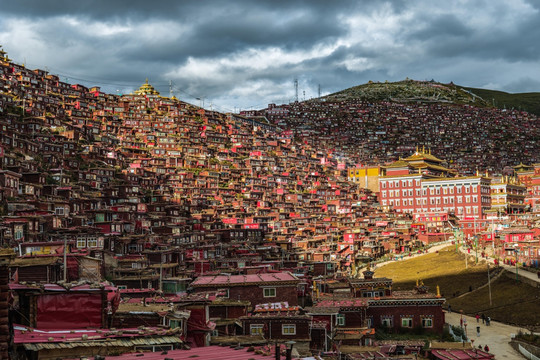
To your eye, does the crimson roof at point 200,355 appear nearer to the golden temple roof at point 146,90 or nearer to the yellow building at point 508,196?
the yellow building at point 508,196

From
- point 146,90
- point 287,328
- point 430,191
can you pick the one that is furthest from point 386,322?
point 146,90

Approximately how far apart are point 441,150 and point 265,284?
170 meters

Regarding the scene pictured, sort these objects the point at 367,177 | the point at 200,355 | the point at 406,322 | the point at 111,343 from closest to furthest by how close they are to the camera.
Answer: the point at 200,355 < the point at 111,343 < the point at 406,322 < the point at 367,177

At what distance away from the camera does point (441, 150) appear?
196625mm

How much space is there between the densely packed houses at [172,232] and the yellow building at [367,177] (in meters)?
2.92

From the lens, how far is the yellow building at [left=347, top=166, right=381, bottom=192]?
471 feet

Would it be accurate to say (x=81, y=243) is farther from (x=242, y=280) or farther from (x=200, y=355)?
(x=200, y=355)

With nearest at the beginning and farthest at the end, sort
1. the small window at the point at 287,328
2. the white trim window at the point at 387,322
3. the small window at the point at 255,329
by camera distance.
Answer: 1. the small window at the point at 255,329
2. the small window at the point at 287,328
3. the white trim window at the point at 387,322

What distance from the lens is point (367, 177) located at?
145500mm

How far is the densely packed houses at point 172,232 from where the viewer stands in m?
20.3

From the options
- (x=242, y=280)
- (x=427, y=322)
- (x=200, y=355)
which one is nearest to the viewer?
(x=200, y=355)

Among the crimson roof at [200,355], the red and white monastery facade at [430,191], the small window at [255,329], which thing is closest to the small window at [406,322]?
the small window at [255,329]

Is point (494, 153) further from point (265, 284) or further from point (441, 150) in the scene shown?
point (265, 284)

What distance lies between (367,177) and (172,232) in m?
81.7
